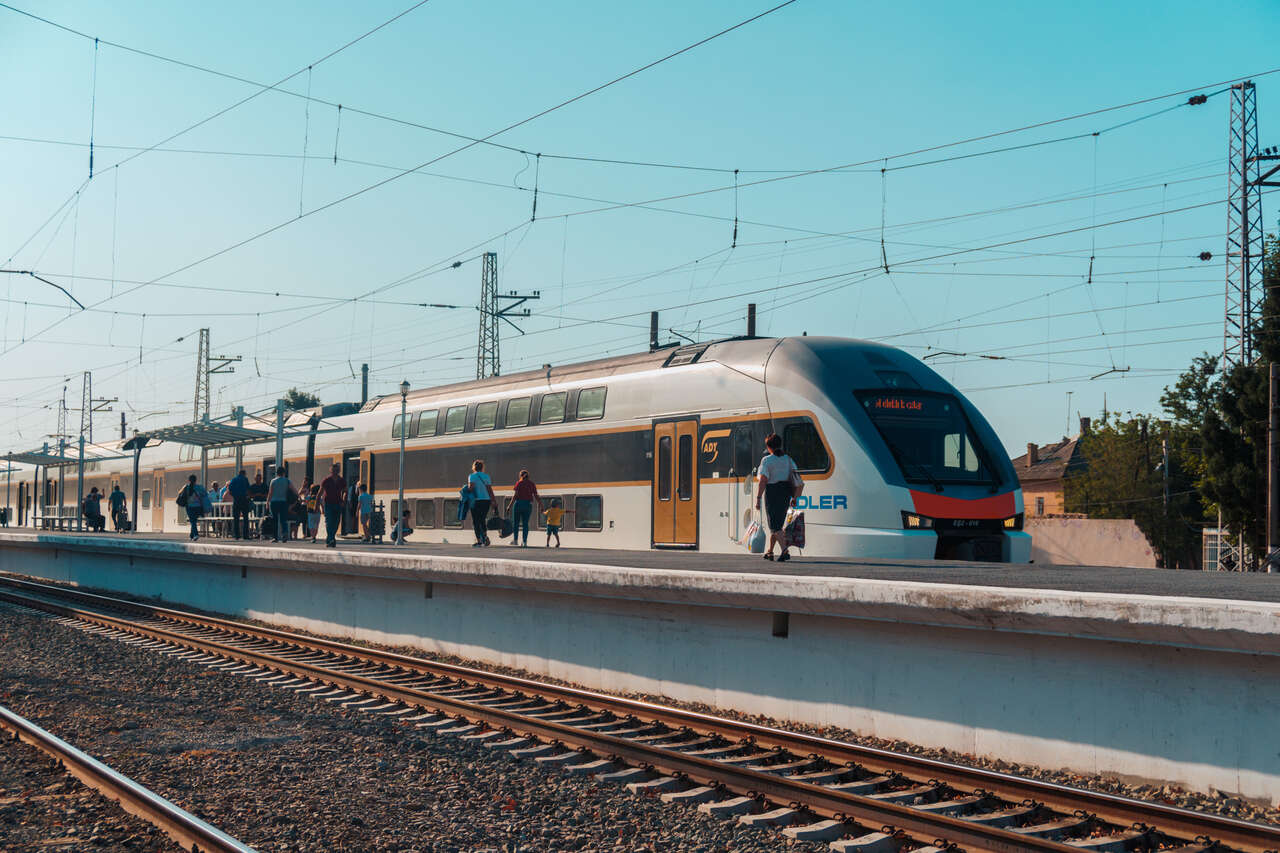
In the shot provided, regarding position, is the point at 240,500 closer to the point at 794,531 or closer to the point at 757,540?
the point at 757,540

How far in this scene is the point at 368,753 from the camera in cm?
940


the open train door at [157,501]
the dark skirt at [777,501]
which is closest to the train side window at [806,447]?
the dark skirt at [777,501]

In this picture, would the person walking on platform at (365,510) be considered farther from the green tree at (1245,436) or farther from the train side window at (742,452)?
the green tree at (1245,436)

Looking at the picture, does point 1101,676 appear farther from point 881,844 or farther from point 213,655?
point 213,655

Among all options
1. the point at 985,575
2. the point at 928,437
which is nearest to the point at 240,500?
the point at 928,437

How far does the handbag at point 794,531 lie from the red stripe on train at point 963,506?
239 centimetres

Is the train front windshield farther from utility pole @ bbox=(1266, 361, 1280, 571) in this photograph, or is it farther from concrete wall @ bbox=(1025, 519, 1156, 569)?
concrete wall @ bbox=(1025, 519, 1156, 569)

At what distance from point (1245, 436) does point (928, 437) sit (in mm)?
28106

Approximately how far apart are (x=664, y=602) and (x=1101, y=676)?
4.69 meters

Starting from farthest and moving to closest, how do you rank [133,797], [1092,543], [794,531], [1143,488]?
[1143,488] < [1092,543] < [794,531] < [133,797]

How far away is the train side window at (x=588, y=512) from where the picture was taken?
837 inches

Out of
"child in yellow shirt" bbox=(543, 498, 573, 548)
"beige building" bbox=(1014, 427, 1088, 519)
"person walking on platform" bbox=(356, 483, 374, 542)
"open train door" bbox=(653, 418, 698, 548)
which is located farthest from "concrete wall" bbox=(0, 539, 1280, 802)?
"beige building" bbox=(1014, 427, 1088, 519)

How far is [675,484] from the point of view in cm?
1950

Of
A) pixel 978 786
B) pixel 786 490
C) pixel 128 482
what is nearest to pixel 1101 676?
pixel 978 786
